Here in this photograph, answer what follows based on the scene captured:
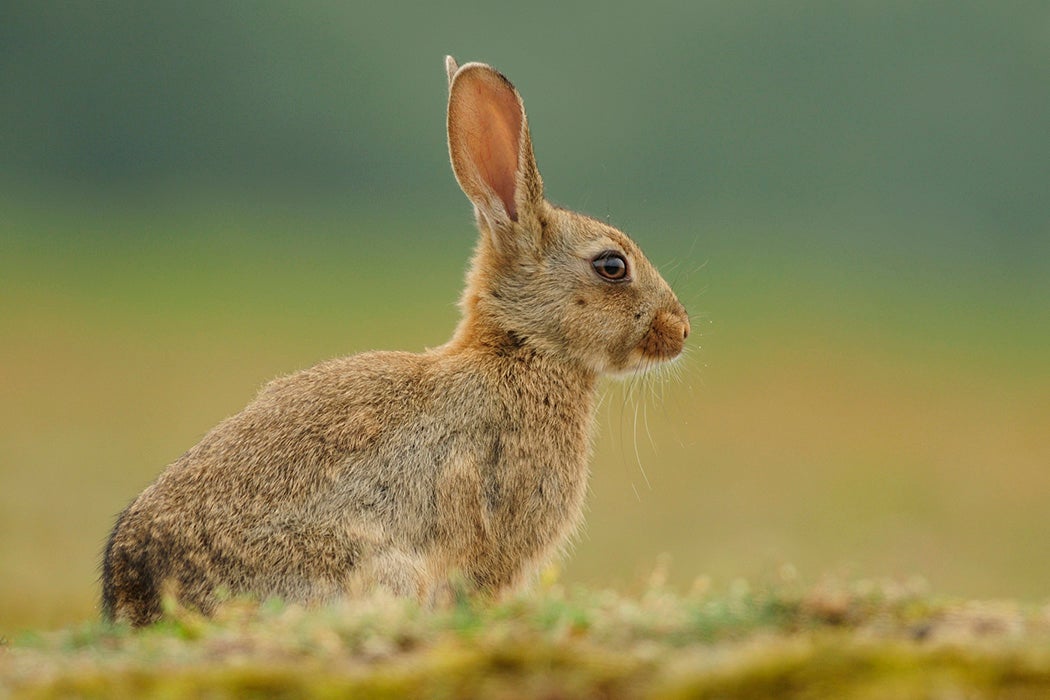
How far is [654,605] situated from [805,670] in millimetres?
1357

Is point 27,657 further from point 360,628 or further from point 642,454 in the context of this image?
point 642,454

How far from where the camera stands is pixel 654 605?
5.27m

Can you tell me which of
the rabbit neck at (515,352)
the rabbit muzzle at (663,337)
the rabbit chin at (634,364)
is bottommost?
the rabbit neck at (515,352)

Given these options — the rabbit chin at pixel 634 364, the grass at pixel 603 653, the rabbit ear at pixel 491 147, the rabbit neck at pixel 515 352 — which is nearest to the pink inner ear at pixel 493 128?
the rabbit ear at pixel 491 147

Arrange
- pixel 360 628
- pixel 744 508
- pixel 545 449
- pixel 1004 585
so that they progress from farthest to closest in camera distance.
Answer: pixel 744 508 < pixel 1004 585 < pixel 545 449 < pixel 360 628

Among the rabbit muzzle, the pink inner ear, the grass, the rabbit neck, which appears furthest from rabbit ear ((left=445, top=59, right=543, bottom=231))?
the grass

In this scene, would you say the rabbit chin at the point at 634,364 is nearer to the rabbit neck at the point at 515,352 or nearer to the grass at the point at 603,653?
the rabbit neck at the point at 515,352

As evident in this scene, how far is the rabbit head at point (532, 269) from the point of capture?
8.15m

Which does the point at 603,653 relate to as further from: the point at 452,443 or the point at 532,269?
the point at 532,269

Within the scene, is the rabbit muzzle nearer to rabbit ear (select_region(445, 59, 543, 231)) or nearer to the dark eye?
the dark eye

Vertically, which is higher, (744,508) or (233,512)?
(744,508)

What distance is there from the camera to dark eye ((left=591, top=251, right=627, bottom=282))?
8.40 m

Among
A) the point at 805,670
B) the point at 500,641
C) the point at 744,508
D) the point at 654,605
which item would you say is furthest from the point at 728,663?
the point at 744,508

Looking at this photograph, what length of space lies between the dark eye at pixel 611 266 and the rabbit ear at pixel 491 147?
0.53 m
